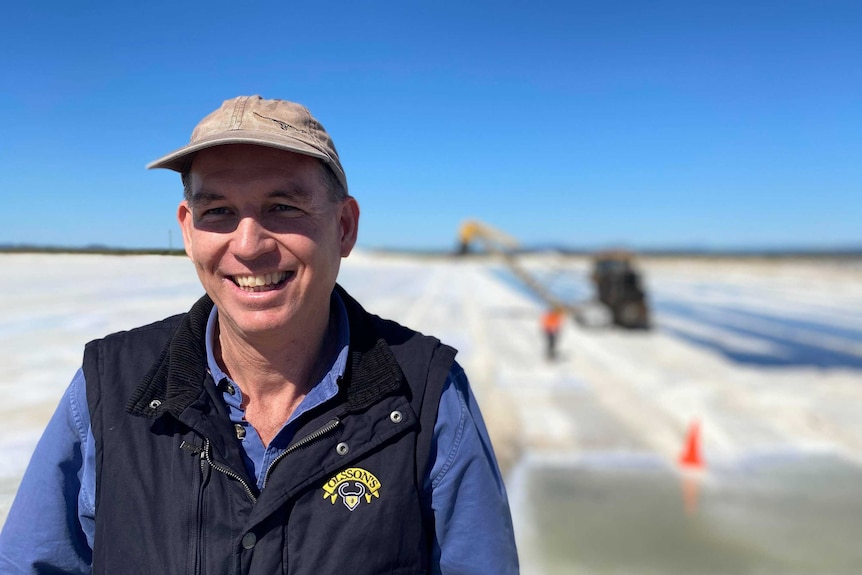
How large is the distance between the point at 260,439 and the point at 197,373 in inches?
10.5

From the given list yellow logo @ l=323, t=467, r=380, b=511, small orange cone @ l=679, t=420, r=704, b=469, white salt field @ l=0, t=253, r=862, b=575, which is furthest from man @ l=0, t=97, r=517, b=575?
small orange cone @ l=679, t=420, r=704, b=469

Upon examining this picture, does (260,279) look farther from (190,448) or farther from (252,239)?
(190,448)

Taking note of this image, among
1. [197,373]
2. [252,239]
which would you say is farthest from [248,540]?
[252,239]

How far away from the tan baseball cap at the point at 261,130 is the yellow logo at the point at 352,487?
0.84 m

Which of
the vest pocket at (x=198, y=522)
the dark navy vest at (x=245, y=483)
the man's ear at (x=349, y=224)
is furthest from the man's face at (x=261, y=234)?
the vest pocket at (x=198, y=522)

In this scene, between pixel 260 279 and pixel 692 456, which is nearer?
pixel 260 279

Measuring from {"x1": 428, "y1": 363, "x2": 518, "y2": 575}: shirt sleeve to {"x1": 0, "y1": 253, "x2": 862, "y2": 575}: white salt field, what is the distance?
139 centimetres

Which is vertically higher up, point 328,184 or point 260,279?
point 328,184

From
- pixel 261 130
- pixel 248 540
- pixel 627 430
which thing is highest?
pixel 261 130

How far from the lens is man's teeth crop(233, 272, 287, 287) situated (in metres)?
1.71

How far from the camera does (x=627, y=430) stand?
29.9ft

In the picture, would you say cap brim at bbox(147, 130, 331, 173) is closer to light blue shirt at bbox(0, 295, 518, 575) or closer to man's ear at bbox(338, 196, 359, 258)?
man's ear at bbox(338, 196, 359, 258)

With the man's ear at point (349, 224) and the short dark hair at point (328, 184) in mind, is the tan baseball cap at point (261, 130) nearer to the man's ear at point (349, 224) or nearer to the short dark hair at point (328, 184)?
the short dark hair at point (328, 184)

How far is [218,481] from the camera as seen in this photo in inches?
63.6
